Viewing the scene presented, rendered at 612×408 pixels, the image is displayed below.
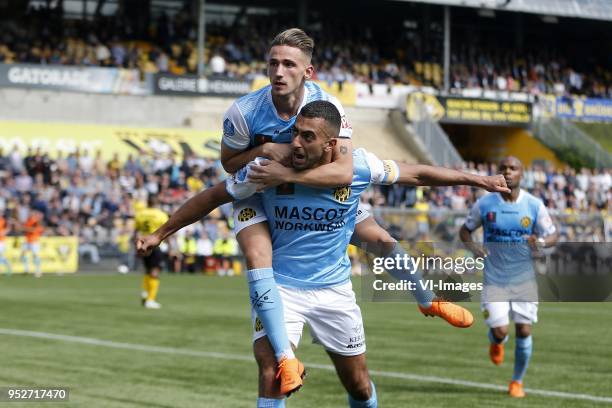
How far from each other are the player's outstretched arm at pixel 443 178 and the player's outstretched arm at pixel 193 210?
3.52 ft

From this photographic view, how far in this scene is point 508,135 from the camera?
51.1m

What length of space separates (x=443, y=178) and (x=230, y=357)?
302 inches

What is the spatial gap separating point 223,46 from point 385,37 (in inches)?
378

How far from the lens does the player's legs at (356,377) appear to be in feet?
22.9

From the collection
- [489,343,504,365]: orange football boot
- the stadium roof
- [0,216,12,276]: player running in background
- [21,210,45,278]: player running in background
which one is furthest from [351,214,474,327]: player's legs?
the stadium roof

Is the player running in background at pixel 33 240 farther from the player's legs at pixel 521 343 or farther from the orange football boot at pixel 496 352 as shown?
the player's legs at pixel 521 343

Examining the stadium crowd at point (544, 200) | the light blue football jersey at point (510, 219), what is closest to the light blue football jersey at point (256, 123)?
the light blue football jersey at point (510, 219)

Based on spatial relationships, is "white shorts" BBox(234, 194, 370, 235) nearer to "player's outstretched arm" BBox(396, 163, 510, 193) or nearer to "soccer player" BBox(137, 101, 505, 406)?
"soccer player" BBox(137, 101, 505, 406)

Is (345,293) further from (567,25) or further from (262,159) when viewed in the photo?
(567,25)

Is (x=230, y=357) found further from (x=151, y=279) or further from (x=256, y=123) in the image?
(x=151, y=279)

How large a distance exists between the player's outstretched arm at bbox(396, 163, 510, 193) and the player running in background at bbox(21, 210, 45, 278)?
25.7 m

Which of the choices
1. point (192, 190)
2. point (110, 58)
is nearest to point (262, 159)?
point (192, 190)

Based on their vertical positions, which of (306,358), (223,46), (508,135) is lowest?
(306,358)

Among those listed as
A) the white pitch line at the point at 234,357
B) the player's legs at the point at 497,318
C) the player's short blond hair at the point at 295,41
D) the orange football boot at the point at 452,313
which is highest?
the player's short blond hair at the point at 295,41
